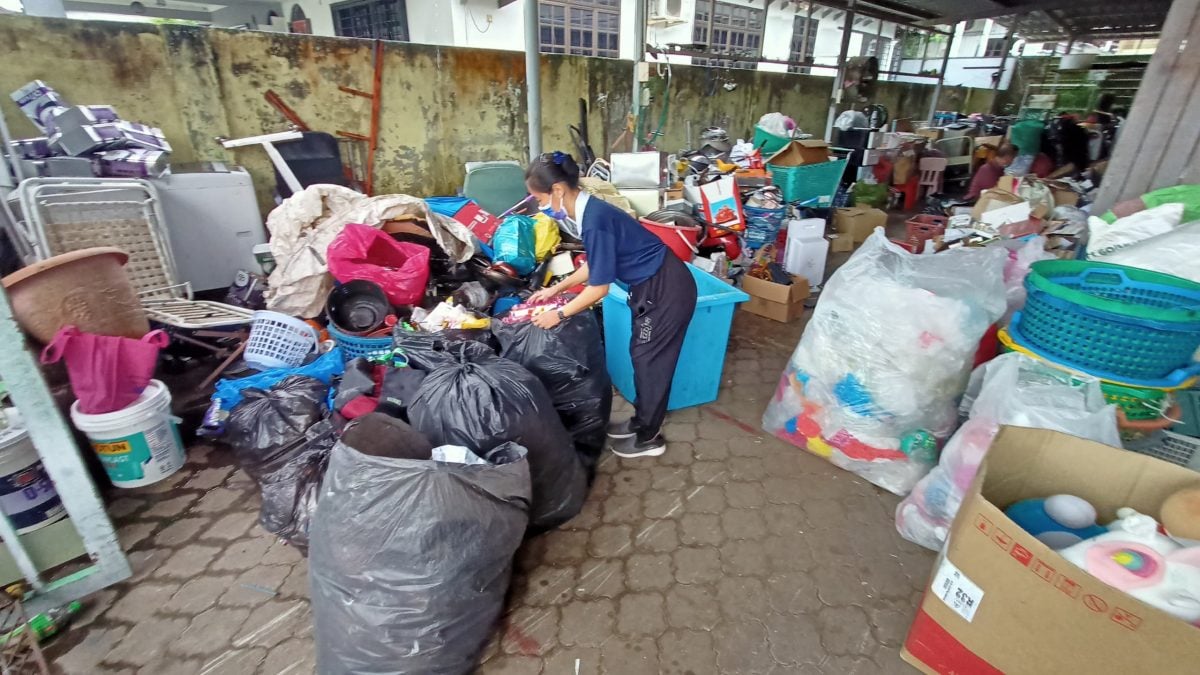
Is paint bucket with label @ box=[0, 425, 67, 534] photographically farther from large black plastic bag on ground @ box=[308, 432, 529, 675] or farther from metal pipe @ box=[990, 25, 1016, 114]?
metal pipe @ box=[990, 25, 1016, 114]

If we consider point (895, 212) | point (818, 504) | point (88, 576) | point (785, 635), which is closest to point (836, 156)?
point (895, 212)

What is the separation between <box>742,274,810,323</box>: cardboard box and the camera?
12.7ft

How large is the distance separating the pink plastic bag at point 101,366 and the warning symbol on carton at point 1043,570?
2954 mm

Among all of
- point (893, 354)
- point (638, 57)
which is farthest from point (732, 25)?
point (893, 354)

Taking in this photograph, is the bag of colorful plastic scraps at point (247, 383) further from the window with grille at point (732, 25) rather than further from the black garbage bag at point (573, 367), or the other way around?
the window with grille at point (732, 25)

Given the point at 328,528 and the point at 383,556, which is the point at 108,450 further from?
the point at 383,556

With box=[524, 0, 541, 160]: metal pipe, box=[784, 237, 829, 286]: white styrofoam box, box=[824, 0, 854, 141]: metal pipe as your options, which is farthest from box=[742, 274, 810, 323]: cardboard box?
box=[824, 0, 854, 141]: metal pipe

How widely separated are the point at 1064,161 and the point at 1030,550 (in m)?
7.47

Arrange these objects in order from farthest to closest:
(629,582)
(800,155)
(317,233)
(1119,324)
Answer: (800,155), (317,233), (629,582), (1119,324)

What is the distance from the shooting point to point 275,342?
2672 mm

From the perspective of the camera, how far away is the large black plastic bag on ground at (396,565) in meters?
1.37

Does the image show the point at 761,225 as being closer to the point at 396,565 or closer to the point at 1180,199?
the point at 1180,199

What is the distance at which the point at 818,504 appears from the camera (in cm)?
221

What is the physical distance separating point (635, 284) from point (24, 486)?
226 cm
